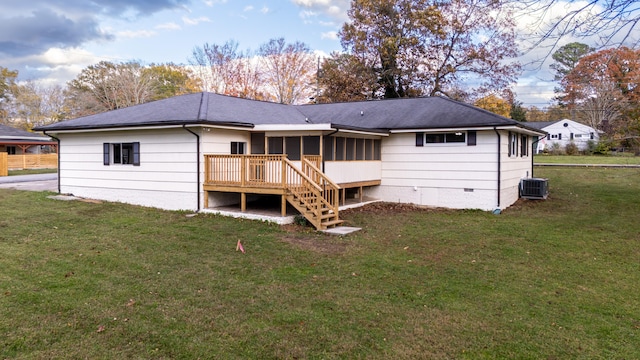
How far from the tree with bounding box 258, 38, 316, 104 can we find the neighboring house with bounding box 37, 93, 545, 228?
17.9 meters

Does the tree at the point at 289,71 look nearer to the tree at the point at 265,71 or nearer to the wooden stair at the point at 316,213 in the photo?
the tree at the point at 265,71

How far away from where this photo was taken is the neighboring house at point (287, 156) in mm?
10766

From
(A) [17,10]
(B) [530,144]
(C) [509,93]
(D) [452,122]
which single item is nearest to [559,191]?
(B) [530,144]

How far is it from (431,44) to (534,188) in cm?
1512

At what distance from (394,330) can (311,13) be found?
2072 centimetres

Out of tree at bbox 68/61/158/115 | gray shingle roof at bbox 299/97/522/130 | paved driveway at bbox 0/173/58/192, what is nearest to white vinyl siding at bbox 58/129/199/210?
paved driveway at bbox 0/173/58/192

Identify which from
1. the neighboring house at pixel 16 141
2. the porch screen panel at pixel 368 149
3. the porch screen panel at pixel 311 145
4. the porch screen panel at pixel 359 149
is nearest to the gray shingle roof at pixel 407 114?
the porch screen panel at pixel 359 149

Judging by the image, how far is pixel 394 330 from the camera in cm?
440

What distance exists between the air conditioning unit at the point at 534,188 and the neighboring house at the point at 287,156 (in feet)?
1.56

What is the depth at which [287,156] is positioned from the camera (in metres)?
11.8

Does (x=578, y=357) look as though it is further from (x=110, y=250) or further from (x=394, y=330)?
(x=110, y=250)

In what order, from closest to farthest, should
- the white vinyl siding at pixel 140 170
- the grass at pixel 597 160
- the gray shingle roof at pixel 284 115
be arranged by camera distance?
the white vinyl siding at pixel 140 170
the gray shingle roof at pixel 284 115
the grass at pixel 597 160

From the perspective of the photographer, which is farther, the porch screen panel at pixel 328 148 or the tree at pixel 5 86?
the tree at pixel 5 86

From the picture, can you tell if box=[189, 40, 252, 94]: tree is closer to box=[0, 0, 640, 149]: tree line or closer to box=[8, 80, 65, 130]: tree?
box=[0, 0, 640, 149]: tree line
